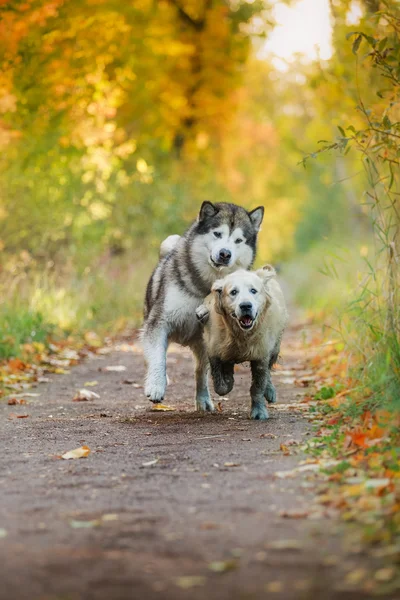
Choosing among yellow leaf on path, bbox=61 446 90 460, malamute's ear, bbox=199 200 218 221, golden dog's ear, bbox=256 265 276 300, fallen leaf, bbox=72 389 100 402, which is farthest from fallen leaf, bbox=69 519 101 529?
fallen leaf, bbox=72 389 100 402

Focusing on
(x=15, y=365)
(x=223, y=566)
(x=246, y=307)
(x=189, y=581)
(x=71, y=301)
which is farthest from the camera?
(x=71, y=301)

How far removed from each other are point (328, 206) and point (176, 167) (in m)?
16.5

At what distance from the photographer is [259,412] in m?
6.82

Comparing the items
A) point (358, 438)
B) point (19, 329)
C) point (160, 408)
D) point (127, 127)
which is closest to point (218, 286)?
point (160, 408)

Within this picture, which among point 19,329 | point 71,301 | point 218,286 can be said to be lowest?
point 71,301

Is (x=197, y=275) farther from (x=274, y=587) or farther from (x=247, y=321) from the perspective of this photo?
(x=274, y=587)

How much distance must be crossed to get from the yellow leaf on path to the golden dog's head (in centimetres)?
158

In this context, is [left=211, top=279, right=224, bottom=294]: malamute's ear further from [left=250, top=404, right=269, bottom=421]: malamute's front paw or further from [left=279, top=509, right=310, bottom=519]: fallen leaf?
[left=279, top=509, right=310, bottom=519]: fallen leaf

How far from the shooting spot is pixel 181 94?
977 inches

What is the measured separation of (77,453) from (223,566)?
8.01ft

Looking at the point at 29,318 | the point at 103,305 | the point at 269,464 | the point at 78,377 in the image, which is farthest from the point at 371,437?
the point at 103,305

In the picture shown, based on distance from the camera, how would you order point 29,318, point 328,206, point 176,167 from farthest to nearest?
point 328,206, point 176,167, point 29,318

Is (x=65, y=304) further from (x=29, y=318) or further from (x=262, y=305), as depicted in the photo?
(x=262, y=305)

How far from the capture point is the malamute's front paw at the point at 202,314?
7172mm
